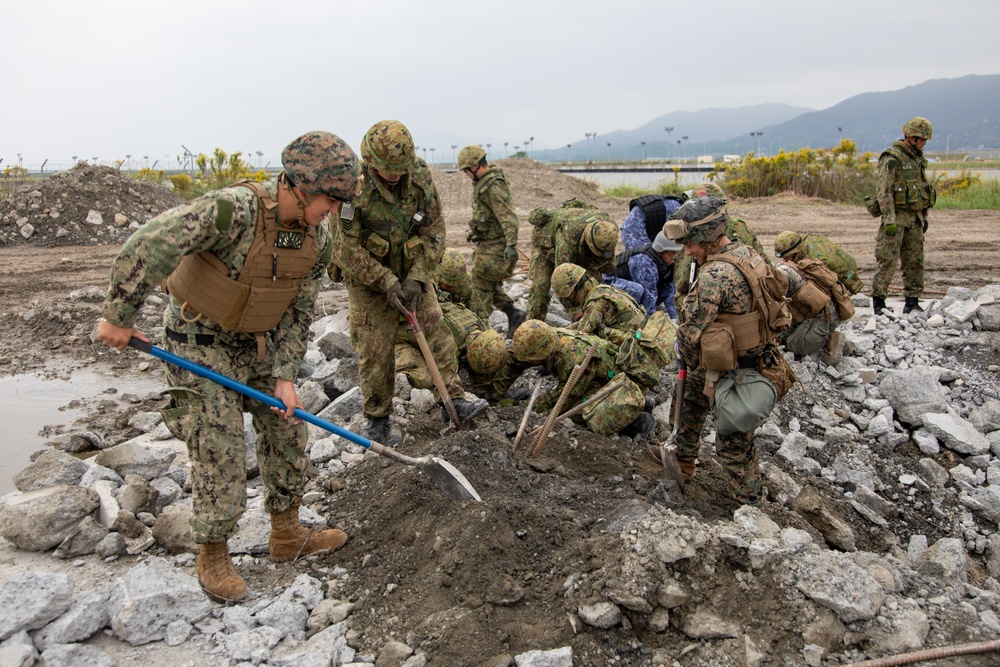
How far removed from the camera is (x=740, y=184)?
18.3 meters

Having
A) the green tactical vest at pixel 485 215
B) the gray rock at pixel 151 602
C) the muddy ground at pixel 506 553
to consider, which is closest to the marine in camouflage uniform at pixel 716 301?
the muddy ground at pixel 506 553

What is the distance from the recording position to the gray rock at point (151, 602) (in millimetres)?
2639

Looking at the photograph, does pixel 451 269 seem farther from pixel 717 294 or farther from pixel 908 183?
pixel 908 183

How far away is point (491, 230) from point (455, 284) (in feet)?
4.59

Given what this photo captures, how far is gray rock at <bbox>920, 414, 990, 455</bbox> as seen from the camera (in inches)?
197

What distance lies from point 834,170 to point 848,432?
1459cm

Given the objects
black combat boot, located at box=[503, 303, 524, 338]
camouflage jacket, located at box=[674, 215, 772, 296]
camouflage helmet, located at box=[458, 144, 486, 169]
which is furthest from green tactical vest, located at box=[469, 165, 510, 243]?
camouflage jacket, located at box=[674, 215, 772, 296]

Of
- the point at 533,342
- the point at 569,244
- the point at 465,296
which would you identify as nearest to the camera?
the point at 533,342

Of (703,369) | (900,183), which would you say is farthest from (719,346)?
(900,183)

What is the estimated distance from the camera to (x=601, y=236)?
6.18 meters

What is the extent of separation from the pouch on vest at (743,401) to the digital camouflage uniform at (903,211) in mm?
4475

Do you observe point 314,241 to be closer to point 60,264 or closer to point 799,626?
point 799,626

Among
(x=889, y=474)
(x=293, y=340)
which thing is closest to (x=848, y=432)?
(x=889, y=474)

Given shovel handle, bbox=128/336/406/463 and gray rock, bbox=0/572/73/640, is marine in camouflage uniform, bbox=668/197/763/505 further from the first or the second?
gray rock, bbox=0/572/73/640
